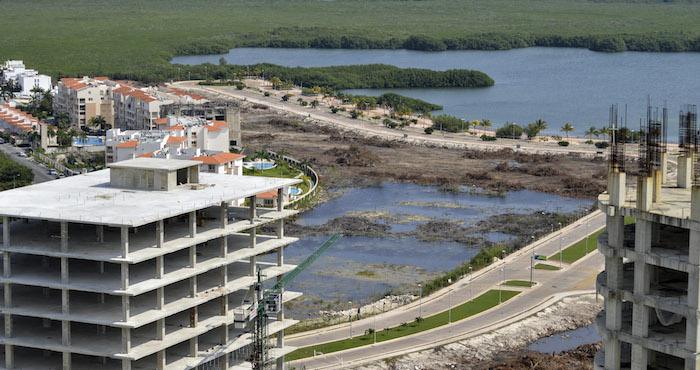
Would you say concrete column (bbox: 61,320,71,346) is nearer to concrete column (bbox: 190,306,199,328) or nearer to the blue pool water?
concrete column (bbox: 190,306,199,328)

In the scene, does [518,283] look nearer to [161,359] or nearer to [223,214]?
[223,214]

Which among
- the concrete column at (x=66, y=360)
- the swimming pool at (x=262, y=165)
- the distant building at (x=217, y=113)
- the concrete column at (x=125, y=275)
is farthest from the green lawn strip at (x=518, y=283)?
the distant building at (x=217, y=113)

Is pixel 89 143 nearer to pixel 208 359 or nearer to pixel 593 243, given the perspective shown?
pixel 593 243

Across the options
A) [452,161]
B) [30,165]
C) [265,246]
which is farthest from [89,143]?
[265,246]

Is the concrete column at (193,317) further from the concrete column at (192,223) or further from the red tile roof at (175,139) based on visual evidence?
the red tile roof at (175,139)

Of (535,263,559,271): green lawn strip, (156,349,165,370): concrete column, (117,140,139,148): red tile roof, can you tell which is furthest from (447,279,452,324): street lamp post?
(117,140,139,148): red tile roof
